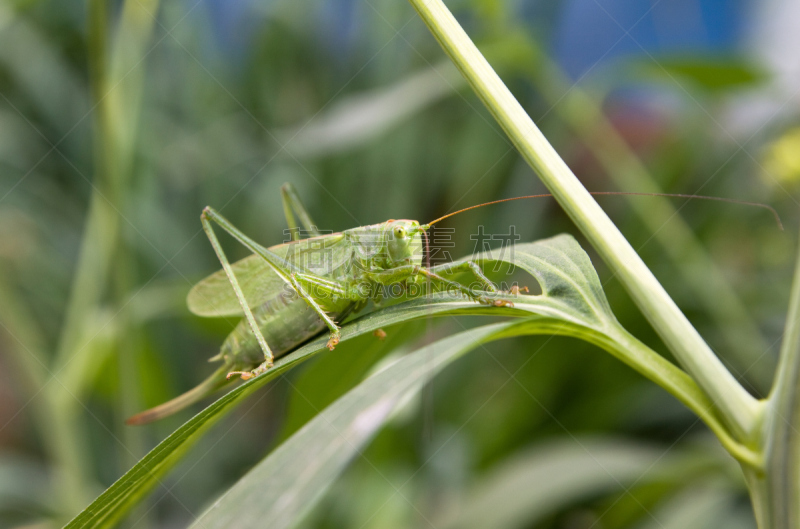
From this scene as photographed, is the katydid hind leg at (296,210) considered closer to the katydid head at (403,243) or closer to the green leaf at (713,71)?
the katydid head at (403,243)

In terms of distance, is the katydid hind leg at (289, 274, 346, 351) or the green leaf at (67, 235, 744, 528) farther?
the katydid hind leg at (289, 274, 346, 351)

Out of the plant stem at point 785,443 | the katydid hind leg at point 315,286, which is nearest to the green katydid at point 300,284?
the katydid hind leg at point 315,286

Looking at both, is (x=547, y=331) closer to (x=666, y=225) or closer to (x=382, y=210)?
(x=666, y=225)

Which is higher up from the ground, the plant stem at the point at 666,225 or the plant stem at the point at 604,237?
the plant stem at the point at 604,237

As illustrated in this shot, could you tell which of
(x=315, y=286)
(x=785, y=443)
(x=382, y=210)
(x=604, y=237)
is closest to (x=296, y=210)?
(x=315, y=286)

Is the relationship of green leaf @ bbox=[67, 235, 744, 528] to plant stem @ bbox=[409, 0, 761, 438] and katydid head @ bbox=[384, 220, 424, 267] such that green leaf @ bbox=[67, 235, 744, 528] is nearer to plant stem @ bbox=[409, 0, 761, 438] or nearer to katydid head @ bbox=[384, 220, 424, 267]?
plant stem @ bbox=[409, 0, 761, 438]

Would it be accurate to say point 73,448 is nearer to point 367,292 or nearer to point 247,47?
point 367,292

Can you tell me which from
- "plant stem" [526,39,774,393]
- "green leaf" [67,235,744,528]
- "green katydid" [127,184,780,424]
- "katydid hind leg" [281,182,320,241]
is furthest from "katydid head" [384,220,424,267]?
"plant stem" [526,39,774,393]
